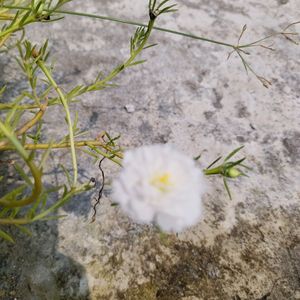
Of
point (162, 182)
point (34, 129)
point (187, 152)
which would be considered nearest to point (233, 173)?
point (162, 182)

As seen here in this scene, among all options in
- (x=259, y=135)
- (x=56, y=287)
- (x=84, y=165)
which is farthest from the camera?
(x=259, y=135)

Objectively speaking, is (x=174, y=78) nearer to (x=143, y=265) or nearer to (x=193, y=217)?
(x=143, y=265)

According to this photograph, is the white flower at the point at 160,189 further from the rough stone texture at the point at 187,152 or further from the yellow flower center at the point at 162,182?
the rough stone texture at the point at 187,152

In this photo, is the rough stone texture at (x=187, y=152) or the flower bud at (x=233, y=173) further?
the rough stone texture at (x=187, y=152)

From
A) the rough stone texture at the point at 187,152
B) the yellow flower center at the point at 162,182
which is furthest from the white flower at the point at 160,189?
the rough stone texture at the point at 187,152

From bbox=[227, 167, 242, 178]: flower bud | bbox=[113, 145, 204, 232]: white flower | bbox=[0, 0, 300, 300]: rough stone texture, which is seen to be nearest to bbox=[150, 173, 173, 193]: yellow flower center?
bbox=[113, 145, 204, 232]: white flower

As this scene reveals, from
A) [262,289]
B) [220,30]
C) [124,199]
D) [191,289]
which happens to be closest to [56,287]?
[191,289]

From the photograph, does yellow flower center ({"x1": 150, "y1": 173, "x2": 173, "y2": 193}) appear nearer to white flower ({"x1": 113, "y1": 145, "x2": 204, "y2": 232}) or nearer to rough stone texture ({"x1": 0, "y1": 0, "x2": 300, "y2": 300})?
white flower ({"x1": 113, "y1": 145, "x2": 204, "y2": 232})
